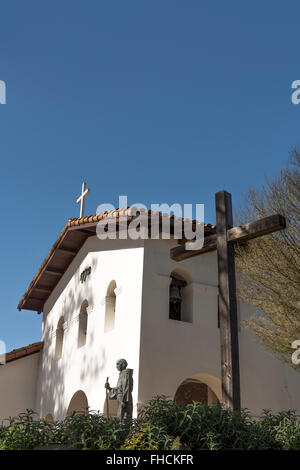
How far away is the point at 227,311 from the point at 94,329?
622cm

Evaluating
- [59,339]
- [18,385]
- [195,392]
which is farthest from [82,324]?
[18,385]

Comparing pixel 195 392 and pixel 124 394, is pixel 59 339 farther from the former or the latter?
pixel 124 394

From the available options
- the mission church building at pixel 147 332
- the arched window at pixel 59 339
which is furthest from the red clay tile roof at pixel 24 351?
the mission church building at pixel 147 332

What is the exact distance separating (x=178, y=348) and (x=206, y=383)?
4.40 ft

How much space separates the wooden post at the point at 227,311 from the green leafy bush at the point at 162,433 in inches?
27.1

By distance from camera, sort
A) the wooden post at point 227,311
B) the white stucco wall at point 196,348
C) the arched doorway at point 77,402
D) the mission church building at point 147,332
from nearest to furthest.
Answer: the wooden post at point 227,311
the white stucco wall at point 196,348
the mission church building at point 147,332
the arched doorway at point 77,402

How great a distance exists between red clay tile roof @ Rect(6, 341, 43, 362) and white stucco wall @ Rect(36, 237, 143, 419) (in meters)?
0.58

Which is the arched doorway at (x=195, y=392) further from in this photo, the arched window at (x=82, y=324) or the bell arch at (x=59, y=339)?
the bell arch at (x=59, y=339)

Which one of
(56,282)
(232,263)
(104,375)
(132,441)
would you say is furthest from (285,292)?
(56,282)

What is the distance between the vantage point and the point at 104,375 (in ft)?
40.3

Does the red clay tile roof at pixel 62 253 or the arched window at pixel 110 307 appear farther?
the arched window at pixel 110 307

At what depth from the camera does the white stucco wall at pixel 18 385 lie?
17.1 meters

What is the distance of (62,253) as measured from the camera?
16219 millimetres

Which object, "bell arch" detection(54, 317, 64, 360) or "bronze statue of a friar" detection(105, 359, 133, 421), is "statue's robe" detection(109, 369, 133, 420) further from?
"bell arch" detection(54, 317, 64, 360)
